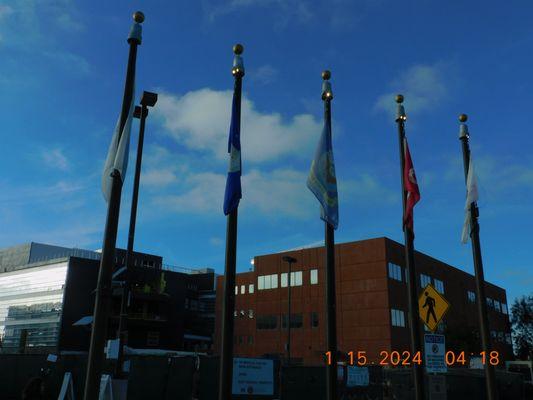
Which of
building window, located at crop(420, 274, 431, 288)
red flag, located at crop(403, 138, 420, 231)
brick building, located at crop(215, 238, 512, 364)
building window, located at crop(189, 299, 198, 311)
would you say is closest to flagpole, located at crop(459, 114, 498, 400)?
red flag, located at crop(403, 138, 420, 231)

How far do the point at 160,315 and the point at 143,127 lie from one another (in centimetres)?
6271

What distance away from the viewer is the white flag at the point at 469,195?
15.4 metres

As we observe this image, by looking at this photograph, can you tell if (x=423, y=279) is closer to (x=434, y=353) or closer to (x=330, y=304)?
(x=434, y=353)

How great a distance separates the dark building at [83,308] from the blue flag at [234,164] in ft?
180

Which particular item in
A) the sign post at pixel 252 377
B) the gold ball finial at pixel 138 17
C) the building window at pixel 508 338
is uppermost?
the building window at pixel 508 338

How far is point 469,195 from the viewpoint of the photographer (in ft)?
51.9

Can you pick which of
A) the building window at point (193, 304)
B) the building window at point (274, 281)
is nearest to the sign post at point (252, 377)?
the building window at point (274, 281)

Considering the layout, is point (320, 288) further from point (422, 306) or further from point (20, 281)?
point (422, 306)

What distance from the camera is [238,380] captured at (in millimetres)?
11789

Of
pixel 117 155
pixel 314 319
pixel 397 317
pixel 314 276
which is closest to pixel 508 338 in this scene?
pixel 397 317

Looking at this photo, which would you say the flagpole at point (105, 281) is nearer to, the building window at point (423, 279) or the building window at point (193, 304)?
the building window at point (423, 279)

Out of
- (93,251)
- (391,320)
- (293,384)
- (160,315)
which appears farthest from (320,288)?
(93,251)

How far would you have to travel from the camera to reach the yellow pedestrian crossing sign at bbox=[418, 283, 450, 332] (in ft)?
42.4

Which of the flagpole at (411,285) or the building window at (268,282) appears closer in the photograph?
the flagpole at (411,285)
